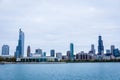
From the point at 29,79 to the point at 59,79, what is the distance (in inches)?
425

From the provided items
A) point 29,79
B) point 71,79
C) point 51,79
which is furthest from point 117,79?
point 29,79

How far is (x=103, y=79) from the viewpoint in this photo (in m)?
78.9

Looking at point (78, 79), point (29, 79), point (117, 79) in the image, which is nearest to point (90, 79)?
point (78, 79)

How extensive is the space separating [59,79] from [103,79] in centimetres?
1543

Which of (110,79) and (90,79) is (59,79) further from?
(110,79)

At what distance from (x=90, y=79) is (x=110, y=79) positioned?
7.15m

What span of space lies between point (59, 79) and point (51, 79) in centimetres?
306

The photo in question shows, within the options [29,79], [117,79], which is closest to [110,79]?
[117,79]

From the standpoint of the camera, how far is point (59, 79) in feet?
258

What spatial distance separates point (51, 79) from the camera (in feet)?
262

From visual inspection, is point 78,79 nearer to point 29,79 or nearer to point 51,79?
point 51,79

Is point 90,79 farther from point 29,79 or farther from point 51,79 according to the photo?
point 29,79

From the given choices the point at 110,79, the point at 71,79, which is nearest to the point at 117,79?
the point at 110,79

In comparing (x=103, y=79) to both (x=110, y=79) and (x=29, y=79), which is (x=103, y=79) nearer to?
(x=110, y=79)
